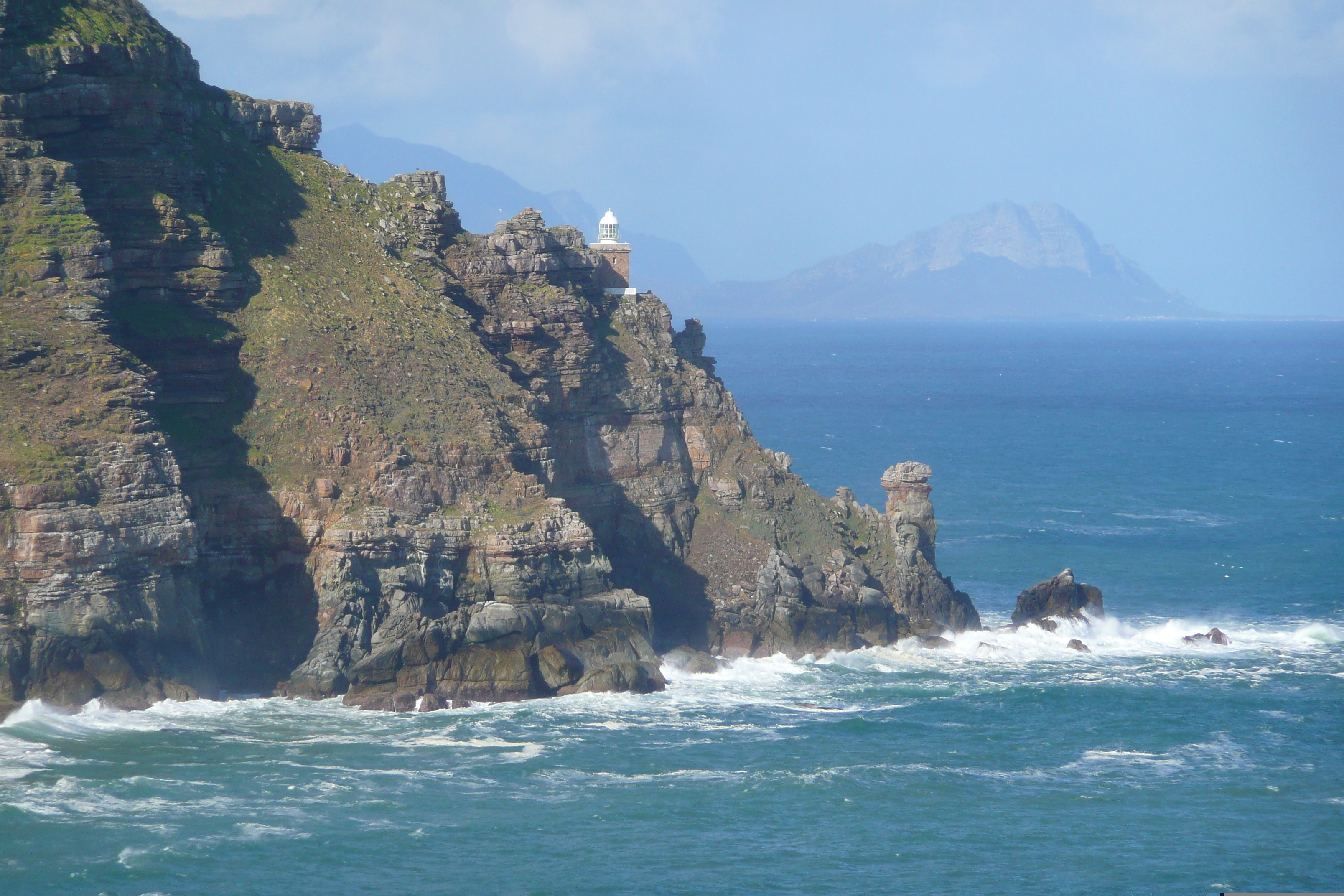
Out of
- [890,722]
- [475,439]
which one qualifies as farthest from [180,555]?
[890,722]

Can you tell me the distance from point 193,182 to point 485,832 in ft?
129

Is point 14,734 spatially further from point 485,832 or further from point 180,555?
point 485,832

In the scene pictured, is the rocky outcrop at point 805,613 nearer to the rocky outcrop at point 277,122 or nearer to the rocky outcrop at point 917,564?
the rocky outcrop at point 917,564

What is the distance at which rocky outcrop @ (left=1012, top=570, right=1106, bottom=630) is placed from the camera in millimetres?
93000

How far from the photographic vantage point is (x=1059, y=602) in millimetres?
→ 93188

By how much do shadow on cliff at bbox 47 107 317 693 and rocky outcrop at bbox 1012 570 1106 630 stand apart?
40568mm

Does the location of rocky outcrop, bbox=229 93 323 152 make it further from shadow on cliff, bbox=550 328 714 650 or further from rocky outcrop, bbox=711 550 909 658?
rocky outcrop, bbox=711 550 909 658

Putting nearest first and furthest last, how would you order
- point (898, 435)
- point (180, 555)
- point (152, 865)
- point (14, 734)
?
point (152, 865) < point (14, 734) < point (180, 555) < point (898, 435)

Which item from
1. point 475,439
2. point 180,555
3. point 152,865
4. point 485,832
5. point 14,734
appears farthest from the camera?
point 475,439

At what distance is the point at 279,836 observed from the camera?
57250mm

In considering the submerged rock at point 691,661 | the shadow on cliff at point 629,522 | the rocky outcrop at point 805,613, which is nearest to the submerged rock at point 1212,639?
the rocky outcrop at point 805,613

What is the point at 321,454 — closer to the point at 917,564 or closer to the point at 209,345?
the point at 209,345

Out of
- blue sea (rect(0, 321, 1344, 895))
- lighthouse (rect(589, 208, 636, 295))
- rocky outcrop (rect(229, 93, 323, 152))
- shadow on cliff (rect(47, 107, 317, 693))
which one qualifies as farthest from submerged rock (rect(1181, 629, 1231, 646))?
rocky outcrop (rect(229, 93, 323, 152))

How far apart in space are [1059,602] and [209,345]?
47778 millimetres
